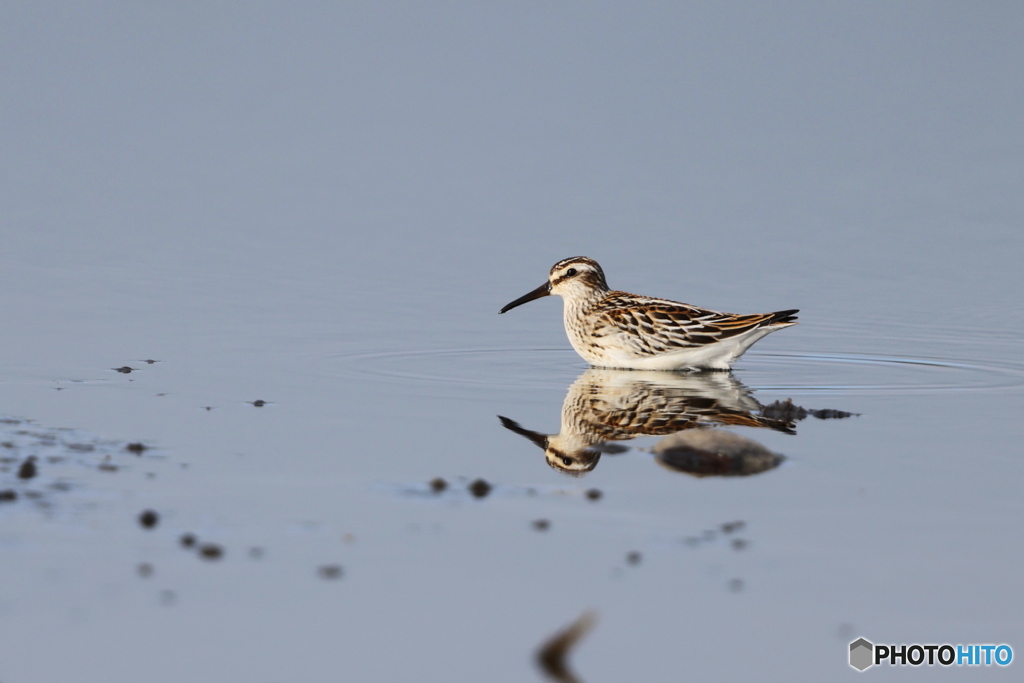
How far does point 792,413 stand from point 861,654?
209 inches

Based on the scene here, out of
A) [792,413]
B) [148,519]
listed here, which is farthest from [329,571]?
[792,413]

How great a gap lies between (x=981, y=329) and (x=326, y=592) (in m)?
11.3

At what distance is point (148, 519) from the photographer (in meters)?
7.34

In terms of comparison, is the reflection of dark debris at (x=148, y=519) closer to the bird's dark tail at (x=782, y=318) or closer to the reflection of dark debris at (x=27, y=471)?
the reflection of dark debris at (x=27, y=471)

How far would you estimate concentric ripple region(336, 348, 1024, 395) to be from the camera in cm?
1279

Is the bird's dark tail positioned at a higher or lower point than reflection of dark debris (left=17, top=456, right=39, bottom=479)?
higher

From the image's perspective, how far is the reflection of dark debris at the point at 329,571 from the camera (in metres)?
6.71

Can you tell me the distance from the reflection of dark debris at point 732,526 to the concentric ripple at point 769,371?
16.6 feet

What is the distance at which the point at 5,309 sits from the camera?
1520 centimetres

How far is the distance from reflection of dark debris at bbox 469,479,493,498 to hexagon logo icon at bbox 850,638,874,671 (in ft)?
9.16

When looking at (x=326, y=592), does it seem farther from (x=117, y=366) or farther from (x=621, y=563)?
(x=117, y=366)

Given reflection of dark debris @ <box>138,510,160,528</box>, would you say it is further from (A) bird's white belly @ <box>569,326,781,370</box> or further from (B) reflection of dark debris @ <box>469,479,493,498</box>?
(A) bird's white belly @ <box>569,326,781,370</box>

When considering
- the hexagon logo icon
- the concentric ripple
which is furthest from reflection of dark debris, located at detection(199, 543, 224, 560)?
the concentric ripple

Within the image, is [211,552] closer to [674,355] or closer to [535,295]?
[674,355]
